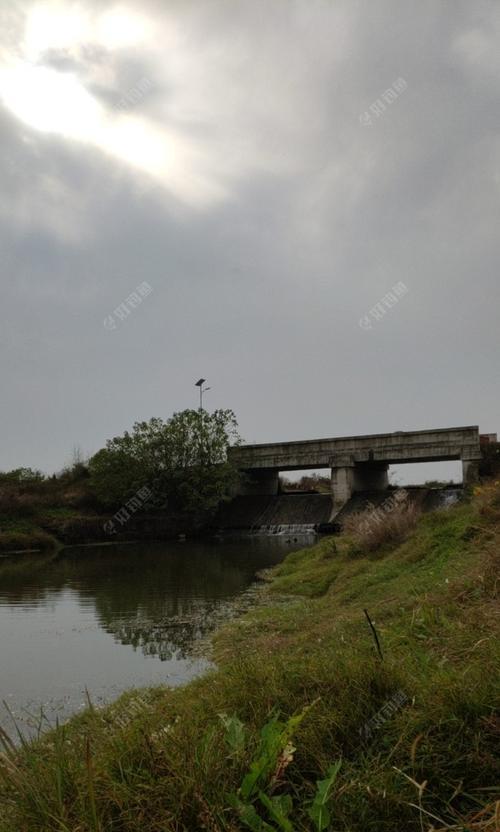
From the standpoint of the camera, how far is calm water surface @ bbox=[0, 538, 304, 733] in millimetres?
8609

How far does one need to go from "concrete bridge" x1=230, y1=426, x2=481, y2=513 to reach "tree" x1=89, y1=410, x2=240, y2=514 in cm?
285

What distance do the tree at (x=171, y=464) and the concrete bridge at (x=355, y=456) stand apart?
9.34ft

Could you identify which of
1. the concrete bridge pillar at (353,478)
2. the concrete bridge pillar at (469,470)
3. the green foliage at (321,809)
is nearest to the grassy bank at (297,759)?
the green foliage at (321,809)

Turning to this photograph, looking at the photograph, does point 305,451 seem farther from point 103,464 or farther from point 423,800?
point 423,800

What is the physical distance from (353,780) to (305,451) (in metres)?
47.7

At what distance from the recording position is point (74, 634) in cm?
1245

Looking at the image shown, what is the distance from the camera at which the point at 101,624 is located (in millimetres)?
13430

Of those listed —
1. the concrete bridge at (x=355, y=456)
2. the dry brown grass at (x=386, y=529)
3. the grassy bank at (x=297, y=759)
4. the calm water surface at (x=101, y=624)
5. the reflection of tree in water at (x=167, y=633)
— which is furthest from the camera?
the concrete bridge at (x=355, y=456)

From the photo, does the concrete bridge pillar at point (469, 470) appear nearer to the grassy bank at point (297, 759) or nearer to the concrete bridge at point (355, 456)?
the concrete bridge at point (355, 456)

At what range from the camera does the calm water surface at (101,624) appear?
8.61m

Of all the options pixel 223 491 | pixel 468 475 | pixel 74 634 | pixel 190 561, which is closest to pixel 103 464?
pixel 223 491

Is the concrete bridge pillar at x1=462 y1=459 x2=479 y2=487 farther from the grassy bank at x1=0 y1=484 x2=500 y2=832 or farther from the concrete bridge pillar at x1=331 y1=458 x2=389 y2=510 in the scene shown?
the grassy bank at x1=0 y1=484 x2=500 y2=832

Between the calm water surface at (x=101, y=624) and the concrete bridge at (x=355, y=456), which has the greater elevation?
the concrete bridge at (x=355, y=456)

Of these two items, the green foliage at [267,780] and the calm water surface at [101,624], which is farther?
the calm water surface at [101,624]
